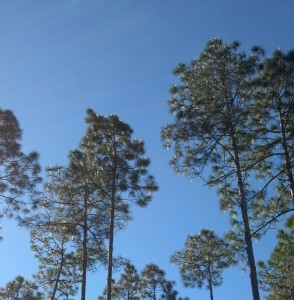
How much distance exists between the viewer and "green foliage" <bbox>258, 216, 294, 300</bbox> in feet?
83.0

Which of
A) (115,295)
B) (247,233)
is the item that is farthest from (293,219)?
(115,295)

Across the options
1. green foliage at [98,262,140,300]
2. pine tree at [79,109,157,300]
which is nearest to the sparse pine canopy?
pine tree at [79,109,157,300]

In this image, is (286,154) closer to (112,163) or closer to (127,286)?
(112,163)

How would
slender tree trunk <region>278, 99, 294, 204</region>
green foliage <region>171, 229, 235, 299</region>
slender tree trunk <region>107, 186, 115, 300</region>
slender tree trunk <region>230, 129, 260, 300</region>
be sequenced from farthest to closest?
green foliage <region>171, 229, 235, 299</region>, slender tree trunk <region>107, 186, 115, 300</region>, slender tree trunk <region>278, 99, 294, 204</region>, slender tree trunk <region>230, 129, 260, 300</region>

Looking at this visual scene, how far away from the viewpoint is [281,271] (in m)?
31.0

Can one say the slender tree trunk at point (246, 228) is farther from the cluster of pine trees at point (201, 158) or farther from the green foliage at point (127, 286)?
the green foliage at point (127, 286)

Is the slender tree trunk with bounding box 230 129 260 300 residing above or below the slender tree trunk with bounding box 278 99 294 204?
below

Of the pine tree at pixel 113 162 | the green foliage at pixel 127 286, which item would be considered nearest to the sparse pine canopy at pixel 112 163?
the pine tree at pixel 113 162

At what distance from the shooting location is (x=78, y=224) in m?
25.7

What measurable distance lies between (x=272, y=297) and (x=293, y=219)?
45.1 feet

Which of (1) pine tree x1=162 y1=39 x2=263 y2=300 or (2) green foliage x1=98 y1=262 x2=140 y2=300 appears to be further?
(2) green foliage x1=98 y1=262 x2=140 y2=300

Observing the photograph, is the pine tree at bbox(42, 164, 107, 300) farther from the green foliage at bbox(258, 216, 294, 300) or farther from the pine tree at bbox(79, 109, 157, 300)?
the green foliage at bbox(258, 216, 294, 300)

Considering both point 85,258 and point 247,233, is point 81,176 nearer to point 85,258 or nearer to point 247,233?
point 85,258

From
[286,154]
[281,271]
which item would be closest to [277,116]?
[286,154]
